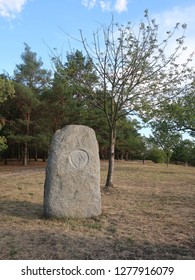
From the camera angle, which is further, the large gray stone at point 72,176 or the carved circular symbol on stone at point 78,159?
the carved circular symbol on stone at point 78,159

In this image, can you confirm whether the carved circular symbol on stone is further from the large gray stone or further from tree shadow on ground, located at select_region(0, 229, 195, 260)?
tree shadow on ground, located at select_region(0, 229, 195, 260)

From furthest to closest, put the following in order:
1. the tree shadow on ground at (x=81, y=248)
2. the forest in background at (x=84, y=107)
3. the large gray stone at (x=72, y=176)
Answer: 1. the forest in background at (x=84, y=107)
2. the large gray stone at (x=72, y=176)
3. the tree shadow on ground at (x=81, y=248)

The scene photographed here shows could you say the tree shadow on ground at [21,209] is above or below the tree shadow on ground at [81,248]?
above

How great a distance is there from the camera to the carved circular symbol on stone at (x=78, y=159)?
6855mm

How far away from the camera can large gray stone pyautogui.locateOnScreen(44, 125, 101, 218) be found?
671cm

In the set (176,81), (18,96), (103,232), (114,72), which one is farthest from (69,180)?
(18,96)

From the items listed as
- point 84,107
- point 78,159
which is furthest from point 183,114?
point 78,159

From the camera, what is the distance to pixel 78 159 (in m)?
6.91

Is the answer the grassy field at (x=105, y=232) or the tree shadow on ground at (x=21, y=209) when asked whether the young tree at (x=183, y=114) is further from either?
the tree shadow on ground at (x=21, y=209)

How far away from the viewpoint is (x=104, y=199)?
30.3ft

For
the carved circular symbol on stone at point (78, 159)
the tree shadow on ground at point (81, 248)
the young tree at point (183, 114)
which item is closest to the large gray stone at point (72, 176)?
the carved circular symbol on stone at point (78, 159)

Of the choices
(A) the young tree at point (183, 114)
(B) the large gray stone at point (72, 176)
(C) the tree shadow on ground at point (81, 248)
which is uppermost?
(A) the young tree at point (183, 114)

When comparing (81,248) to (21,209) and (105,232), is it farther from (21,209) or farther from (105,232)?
(21,209)

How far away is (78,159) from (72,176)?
A: 37 centimetres
